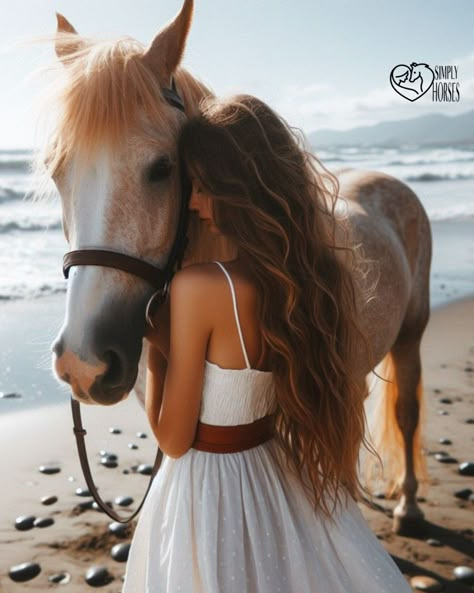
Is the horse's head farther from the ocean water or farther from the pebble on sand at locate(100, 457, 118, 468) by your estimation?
the pebble on sand at locate(100, 457, 118, 468)

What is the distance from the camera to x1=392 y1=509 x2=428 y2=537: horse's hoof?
124 inches

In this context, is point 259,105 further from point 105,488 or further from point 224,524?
point 105,488

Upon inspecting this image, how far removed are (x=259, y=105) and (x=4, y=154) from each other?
27227mm

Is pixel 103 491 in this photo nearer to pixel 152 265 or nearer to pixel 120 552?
pixel 120 552

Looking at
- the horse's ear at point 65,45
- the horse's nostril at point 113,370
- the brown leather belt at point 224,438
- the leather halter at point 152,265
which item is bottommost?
the brown leather belt at point 224,438

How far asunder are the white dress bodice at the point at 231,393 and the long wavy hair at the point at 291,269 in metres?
0.06

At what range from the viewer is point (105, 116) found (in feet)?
5.24

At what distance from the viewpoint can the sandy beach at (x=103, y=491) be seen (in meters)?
2.86

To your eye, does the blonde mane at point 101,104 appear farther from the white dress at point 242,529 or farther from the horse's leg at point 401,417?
the horse's leg at point 401,417

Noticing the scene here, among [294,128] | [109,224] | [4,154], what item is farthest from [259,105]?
[4,154]

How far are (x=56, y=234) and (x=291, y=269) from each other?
10624 millimetres

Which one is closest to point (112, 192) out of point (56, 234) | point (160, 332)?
point (160, 332)

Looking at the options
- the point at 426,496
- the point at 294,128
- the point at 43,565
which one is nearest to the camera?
the point at 294,128

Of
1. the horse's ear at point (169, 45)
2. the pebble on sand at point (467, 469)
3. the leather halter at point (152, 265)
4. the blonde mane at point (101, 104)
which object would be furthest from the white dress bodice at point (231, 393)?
the pebble on sand at point (467, 469)
